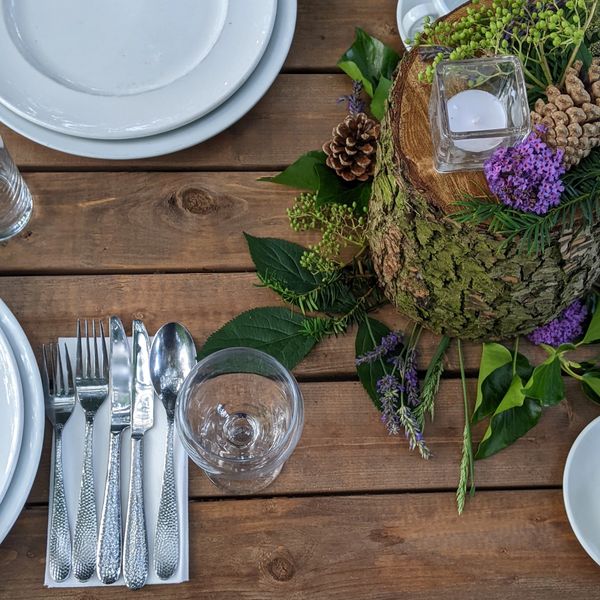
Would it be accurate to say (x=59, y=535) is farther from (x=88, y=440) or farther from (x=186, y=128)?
(x=186, y=128)

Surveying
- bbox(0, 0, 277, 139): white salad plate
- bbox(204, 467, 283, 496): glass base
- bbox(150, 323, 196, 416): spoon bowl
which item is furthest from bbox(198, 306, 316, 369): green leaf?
bbox(0, 0, 277, 139): white salad plate

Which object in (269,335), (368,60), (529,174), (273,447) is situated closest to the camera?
(529,174)

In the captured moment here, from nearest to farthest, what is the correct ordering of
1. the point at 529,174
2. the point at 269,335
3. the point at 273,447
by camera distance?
the point at 529,174, the point at 273,447, the point at 269,335

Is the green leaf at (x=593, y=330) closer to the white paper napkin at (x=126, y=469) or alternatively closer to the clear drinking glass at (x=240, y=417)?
the clear drinking glass at (x=240, y=417)

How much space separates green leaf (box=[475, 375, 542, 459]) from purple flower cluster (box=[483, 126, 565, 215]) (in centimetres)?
23

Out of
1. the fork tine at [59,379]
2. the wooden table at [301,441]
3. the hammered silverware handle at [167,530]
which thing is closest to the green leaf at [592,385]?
the wooden table at [301,441]

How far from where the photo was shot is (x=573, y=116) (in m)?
0.57

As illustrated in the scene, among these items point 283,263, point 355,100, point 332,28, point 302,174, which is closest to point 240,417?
point 283,263

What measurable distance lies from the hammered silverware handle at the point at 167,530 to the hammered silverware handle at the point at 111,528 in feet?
0.12

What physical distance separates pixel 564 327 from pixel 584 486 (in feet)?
0.54

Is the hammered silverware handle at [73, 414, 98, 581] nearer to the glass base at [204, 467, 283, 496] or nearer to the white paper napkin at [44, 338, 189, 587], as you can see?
the white paper napkin at [44, 338, 189, 587]

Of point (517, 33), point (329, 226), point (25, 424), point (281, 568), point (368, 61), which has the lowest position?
point (281, 568)

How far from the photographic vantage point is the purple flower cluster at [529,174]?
1.86 ft

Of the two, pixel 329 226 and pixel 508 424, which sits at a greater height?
pixel 329 226
